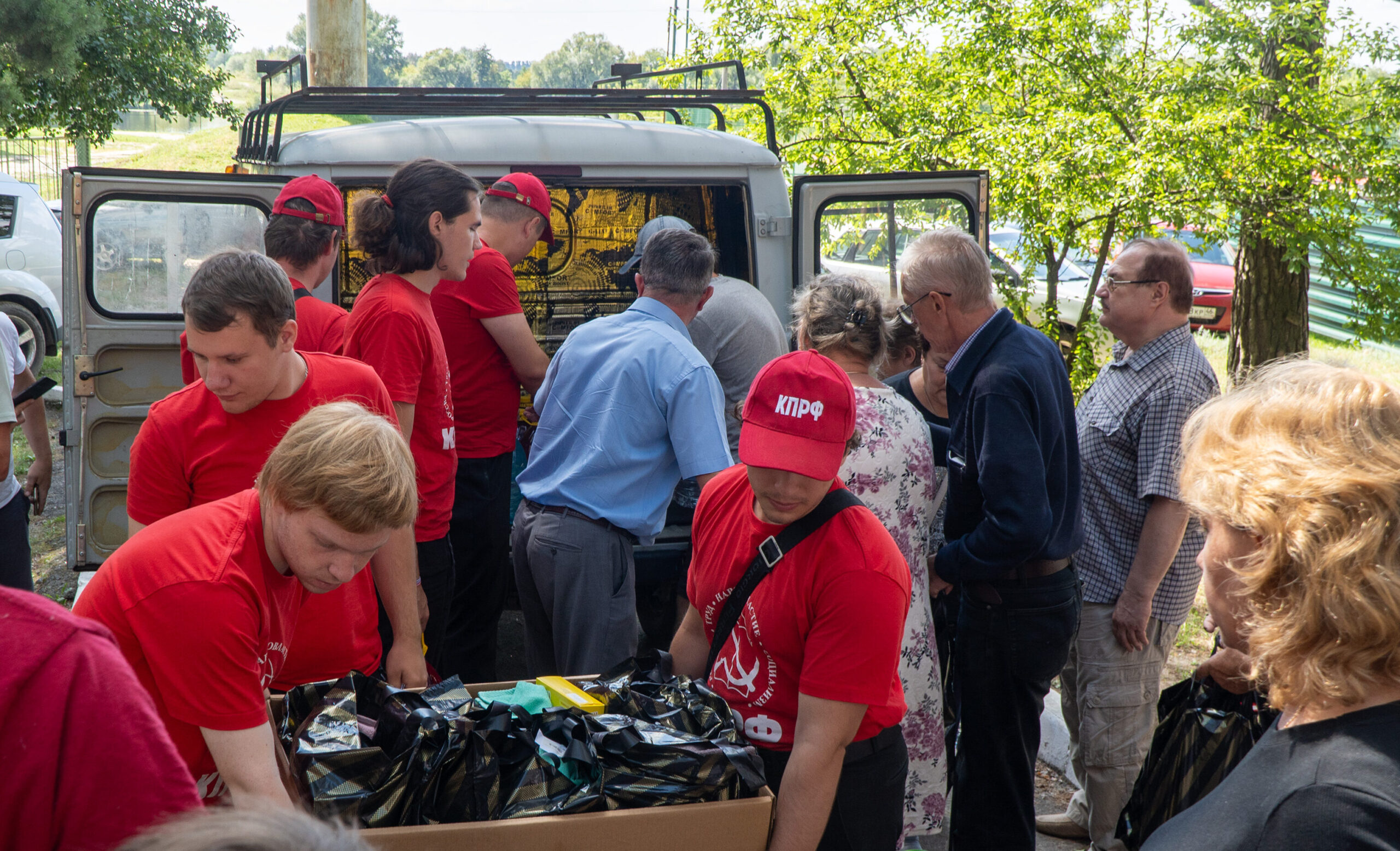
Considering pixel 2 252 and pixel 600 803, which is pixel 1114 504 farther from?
pixel 2 252

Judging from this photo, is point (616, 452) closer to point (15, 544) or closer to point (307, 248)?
point (307, 248)

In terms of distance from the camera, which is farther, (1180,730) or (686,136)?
(686,136)

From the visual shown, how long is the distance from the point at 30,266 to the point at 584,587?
33.8 feet

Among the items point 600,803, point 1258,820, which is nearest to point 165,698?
point 600,803

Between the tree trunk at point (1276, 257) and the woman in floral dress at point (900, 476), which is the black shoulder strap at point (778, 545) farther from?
the tree trunk at point (1276, 257)

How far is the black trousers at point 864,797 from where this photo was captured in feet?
6.73

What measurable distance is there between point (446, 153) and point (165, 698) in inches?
118

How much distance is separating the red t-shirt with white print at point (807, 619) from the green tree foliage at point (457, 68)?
93221mm

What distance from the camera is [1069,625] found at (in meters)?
2.86

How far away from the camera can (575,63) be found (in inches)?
3770

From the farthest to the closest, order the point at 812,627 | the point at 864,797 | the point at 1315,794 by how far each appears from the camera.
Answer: the point at 864,797 < the point at 812,627 < the point at 1315,794

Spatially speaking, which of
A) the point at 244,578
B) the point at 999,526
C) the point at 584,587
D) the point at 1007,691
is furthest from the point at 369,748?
the point at 1007,691

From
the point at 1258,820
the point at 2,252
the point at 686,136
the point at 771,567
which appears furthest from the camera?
the point at 2,252

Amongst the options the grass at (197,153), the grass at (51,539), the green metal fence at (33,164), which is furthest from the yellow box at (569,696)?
the green metal fence at (33,164)
